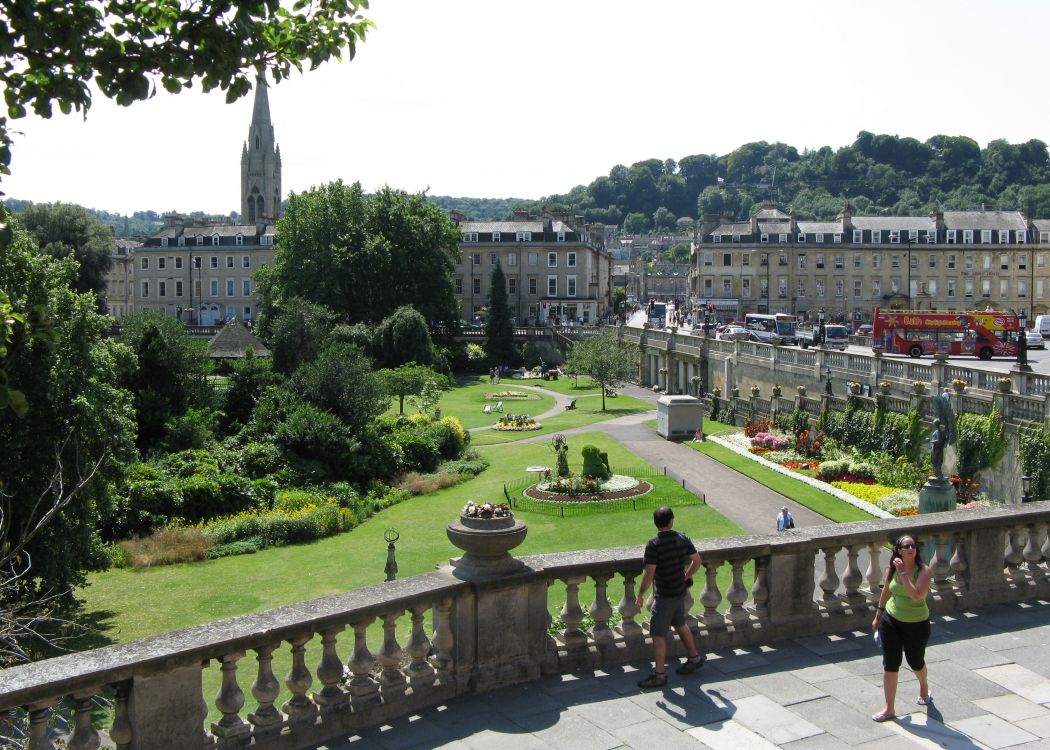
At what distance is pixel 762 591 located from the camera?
9484 mm

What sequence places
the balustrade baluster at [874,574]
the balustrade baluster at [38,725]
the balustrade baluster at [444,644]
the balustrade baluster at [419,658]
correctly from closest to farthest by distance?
the balustrade baluster at [38,725], the balustrade baluster at [419,658], the balustrade baluster at [444,644], the balustrade baluster at [874,574]

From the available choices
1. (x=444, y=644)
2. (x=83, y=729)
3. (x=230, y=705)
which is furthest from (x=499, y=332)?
(x=83, y=729)

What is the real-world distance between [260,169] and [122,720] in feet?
443

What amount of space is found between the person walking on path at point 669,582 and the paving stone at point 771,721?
0.73 m

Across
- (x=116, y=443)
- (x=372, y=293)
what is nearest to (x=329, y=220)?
(x=372, y=293)

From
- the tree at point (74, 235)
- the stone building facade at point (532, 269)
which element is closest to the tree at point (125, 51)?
the tree at point (74, 235)

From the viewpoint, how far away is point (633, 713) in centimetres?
783

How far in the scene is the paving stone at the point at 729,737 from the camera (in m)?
7.26

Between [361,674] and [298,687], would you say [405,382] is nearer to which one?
[361,674]

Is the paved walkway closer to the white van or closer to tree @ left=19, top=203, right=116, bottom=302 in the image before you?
the white van

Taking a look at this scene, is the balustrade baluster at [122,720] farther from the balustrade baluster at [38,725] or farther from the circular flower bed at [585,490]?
the circular flower bed at [585,490]

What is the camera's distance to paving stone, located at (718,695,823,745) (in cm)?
745

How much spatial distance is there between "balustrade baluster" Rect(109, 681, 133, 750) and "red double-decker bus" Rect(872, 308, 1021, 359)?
195 ft

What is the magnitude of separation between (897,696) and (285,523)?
80.8ft
